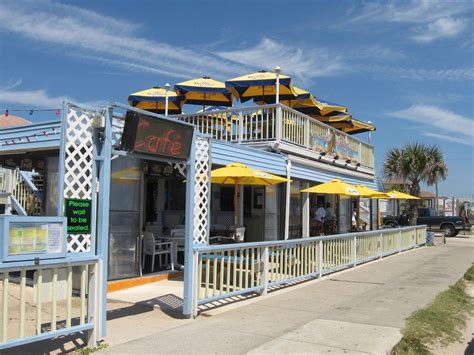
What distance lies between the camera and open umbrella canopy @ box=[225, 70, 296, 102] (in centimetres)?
1532

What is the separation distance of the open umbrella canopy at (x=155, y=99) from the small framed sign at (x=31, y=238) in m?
13.7

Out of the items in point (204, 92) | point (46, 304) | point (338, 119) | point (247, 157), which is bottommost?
point (46, 304)

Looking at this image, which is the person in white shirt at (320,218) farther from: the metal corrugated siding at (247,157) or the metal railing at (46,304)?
the metal railing at (46,304)

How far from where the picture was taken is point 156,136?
6781 mm

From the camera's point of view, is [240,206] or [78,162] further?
[240,206]

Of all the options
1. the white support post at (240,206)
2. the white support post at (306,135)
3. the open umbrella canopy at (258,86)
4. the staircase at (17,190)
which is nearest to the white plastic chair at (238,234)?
the white support post at (240,206)

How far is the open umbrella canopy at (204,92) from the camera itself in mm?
17312

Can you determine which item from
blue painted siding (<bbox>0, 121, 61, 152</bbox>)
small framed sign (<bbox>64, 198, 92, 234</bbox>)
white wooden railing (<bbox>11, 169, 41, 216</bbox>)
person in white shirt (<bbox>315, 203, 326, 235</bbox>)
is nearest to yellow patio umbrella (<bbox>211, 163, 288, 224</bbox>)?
blue painted siding (<bbox>0, 121, 61, 152</bbox>)

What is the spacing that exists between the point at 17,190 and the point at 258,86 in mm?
7797

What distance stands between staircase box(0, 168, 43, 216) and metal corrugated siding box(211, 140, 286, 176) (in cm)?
422

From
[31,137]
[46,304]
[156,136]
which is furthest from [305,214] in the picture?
[156,136]

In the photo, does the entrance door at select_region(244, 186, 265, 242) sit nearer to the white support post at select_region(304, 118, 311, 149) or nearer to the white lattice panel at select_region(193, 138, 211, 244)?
the white support post at select_region(304, 118, 311, 149)

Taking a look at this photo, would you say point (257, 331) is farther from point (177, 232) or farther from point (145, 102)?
point (145, 102)

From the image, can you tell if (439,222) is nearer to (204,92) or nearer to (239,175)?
(204,92)
